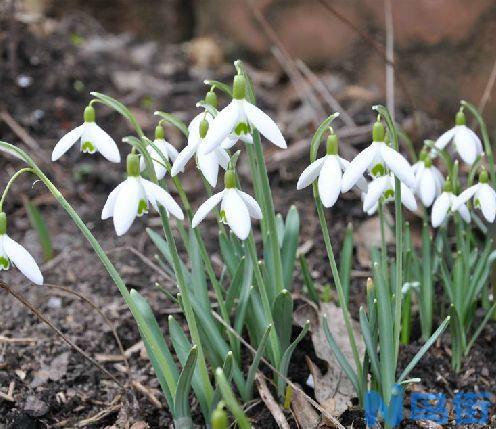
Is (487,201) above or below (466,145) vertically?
below

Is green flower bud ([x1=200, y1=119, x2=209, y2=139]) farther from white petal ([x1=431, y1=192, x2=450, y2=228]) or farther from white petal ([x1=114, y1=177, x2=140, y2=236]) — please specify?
white petal ([x1=431, y1=192, x2=450, y2=228])

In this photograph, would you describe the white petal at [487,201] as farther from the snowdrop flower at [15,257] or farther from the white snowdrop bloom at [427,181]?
the snowdrop flower at [15,257]

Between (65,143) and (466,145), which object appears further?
(466,145)

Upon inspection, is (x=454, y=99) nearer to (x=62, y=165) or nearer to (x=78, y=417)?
(x=62, y=165)

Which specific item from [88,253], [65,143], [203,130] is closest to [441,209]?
[203,130]

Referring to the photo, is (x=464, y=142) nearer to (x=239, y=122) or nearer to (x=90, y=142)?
(x=239, y=122)

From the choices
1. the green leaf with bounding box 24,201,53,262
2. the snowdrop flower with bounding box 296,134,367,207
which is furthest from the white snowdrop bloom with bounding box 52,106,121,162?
the green leaf with bounding box 24,201,53,262
